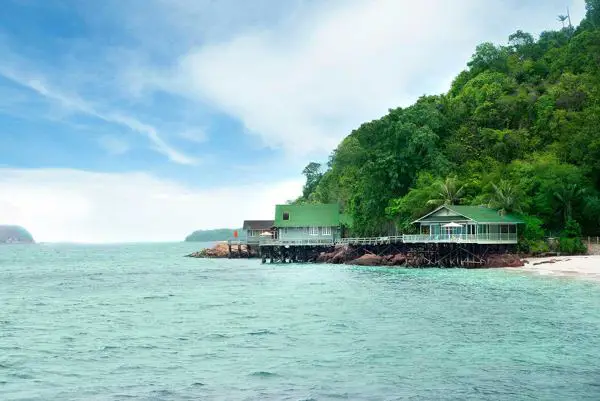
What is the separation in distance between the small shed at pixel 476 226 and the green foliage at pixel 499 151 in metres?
1.63

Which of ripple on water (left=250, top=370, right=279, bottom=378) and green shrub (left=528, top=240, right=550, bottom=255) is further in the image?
green shrub (left=528, top=240, right=550, bottom=255)

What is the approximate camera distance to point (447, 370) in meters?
17.1

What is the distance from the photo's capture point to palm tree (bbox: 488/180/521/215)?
6025cm

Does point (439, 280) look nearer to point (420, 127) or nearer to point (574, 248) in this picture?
point (574, 248)

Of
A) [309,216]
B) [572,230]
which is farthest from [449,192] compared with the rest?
[309,216]

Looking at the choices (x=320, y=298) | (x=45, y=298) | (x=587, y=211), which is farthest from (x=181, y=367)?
(x=587, y=211)

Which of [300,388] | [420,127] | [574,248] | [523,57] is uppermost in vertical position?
[523,57]

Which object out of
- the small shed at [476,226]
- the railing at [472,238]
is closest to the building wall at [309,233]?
the small shed at [476,226]

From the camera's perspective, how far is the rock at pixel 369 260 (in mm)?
65031

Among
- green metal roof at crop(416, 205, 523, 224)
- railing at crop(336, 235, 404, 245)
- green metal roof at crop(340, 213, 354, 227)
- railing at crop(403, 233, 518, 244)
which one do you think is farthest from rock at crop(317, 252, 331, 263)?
green metal roof at crop(416, 205, 523, 224)

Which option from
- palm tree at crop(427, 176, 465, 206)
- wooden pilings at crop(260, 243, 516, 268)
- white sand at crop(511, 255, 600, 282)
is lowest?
white sand at crop(511, 255, 600, 282)

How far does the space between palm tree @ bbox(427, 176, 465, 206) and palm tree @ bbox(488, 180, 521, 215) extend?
664 centimetres

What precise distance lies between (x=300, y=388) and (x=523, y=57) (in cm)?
11013

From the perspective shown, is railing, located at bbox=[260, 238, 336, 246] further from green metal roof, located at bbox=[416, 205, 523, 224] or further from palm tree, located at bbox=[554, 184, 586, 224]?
palm tree, located at bbox=[554, 184, 586, 224]
